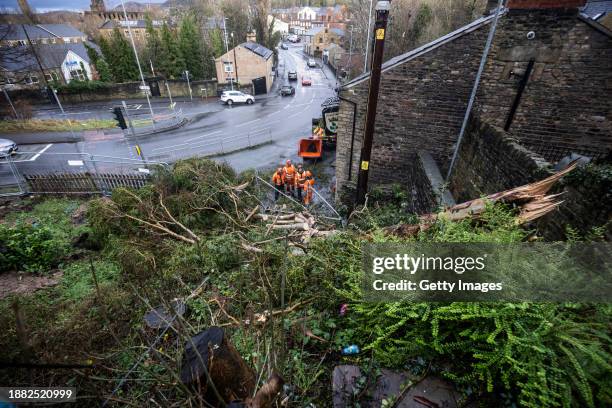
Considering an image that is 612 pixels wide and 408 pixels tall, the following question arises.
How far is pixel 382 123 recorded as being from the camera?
8.41m

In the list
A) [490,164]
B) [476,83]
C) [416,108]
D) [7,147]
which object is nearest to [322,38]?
[7,147]

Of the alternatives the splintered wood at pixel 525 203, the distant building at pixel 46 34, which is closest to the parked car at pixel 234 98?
the splintered wood at pixel 525 203

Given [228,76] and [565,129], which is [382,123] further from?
[228,76]

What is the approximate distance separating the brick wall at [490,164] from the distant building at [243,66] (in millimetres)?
32343

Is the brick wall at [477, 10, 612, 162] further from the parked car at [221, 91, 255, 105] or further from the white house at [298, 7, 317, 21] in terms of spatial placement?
the white house at [298, 7, 317, 21]

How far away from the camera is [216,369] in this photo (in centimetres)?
196

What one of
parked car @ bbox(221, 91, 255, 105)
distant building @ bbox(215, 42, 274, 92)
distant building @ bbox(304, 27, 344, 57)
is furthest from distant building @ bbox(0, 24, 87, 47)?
distant building @ bbox(304, 27, 344, 57)

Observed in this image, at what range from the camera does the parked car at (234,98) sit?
30.6m

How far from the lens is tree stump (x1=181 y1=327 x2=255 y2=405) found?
191 cm

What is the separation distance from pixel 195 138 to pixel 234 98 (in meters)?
11.8

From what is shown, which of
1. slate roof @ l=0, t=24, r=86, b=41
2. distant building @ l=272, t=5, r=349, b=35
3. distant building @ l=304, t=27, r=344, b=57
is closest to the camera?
slate roof @ l=0, t=24, r=86, b=41

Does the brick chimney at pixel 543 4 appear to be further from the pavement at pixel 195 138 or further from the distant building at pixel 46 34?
the distant building at pixel 46 34

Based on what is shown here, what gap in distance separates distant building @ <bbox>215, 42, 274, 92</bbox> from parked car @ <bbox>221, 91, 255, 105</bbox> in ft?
15.5

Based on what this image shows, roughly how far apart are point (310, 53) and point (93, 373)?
245 ft
